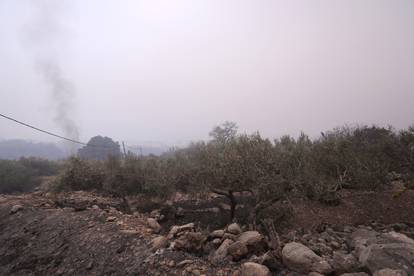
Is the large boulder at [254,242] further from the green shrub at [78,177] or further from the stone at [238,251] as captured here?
the green shrub at [78,177]

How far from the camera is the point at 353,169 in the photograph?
7773mm

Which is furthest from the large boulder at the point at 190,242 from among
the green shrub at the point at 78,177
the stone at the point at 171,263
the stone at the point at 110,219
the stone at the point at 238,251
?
the green shrub at the point at 78,177

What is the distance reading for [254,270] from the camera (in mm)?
3986

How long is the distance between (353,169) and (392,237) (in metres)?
2.89

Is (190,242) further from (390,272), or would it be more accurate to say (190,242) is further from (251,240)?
(390,272)

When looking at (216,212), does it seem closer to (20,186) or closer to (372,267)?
(372,267)

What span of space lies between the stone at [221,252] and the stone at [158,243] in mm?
1111

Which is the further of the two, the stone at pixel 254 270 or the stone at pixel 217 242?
the stone at pixel 217 242

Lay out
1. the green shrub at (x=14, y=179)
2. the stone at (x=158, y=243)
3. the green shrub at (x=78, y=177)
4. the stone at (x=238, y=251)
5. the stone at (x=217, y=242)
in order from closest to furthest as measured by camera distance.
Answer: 1. the stone at (x=238, y=251)
2. the stone at (x=158, y=243)
3. the stone at (x=217, y=242)
4. the green shrub at (x=78, y=177)
5. the green shrub at (x=14, y=179)

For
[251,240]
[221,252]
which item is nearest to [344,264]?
[251,240]

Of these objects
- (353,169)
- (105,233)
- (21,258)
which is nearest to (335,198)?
(353,169)

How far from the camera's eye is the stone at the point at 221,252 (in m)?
4.75

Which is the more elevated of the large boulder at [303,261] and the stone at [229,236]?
the stone at [229,236]

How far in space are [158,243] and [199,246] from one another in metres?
0.84
